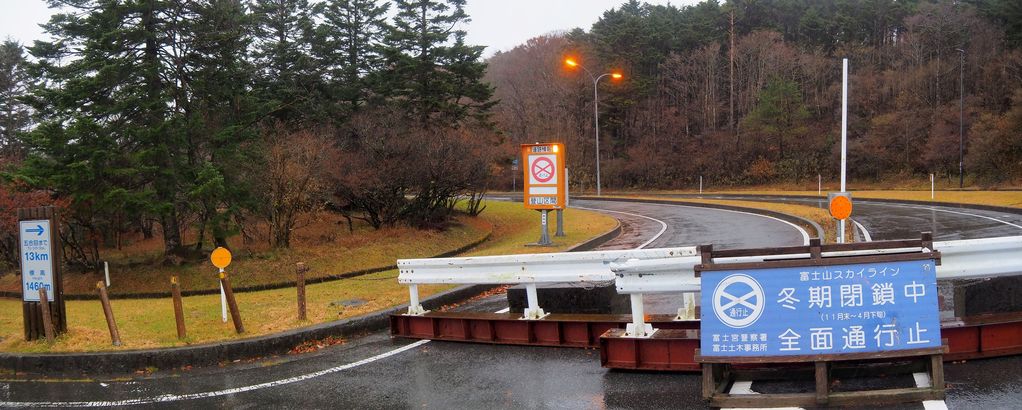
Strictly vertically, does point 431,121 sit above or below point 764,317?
above

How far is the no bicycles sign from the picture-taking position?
61.8 feet

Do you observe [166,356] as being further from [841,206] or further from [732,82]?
[732,82]

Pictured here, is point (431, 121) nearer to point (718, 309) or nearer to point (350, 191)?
point (350, 191)

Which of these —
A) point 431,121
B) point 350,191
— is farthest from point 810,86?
point 350,191

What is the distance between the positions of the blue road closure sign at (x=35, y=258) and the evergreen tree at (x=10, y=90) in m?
41.6

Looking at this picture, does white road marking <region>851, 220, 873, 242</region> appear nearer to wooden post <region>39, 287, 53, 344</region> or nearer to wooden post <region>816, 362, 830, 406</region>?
wooden post <region>816, 362, 830, 406</region>

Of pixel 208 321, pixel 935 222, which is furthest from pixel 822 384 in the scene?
pixel 935 222

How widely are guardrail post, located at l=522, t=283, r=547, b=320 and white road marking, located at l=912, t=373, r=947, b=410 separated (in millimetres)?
3893

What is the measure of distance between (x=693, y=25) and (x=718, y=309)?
2717 inches

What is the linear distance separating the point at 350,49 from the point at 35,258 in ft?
104

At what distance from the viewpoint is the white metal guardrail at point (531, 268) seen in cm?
768

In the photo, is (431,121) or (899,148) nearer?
(431,121)

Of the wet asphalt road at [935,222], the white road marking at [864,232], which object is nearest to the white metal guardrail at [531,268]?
the white road marking at [864,232]

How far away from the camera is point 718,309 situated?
5574 mm
